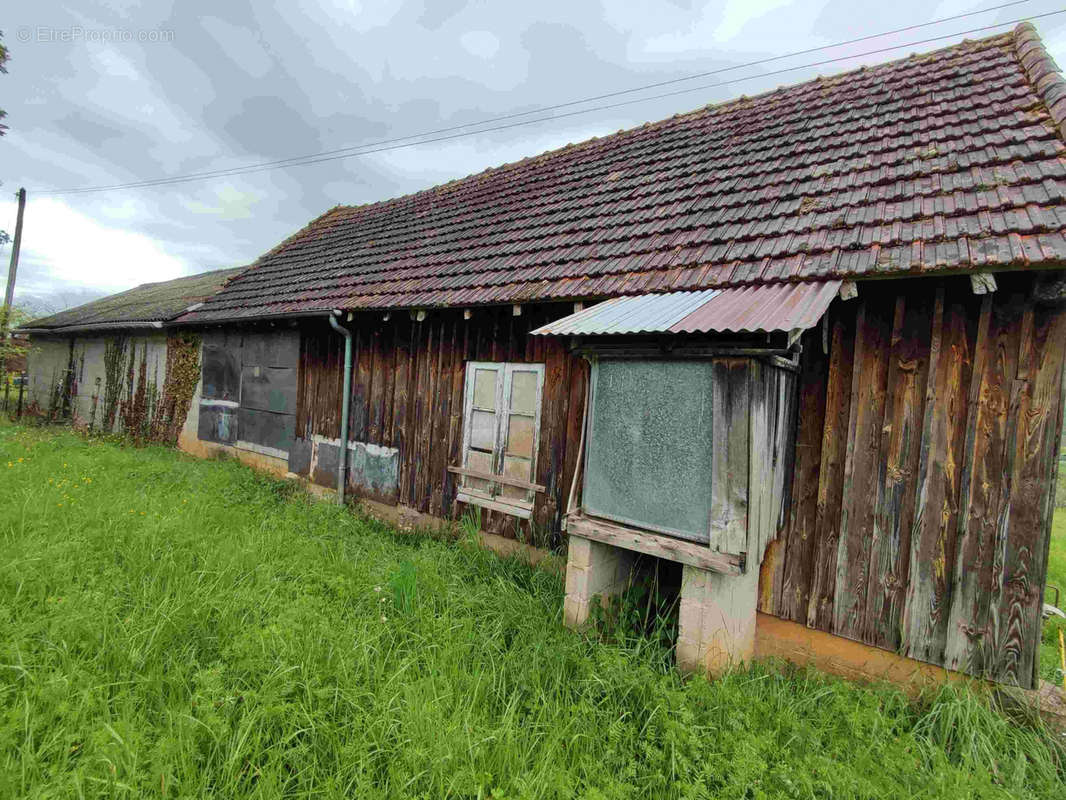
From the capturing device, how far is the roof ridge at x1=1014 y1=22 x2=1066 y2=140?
11.7 feet

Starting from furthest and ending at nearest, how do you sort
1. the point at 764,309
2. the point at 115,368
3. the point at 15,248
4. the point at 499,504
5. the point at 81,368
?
the point at 15,248 < the point at 81,368 < the point at 115,368 < the point at 499,504 < the point at 764,309

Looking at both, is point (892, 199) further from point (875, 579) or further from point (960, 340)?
point (875, 579)

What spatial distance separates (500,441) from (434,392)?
1171 mm

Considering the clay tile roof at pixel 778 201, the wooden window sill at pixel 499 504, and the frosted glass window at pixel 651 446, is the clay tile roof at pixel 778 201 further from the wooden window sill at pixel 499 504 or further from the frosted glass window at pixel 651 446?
the wooden window sill at pixel 499 504

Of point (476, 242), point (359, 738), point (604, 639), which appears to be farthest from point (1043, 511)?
point (476, 242)

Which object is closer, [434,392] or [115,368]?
[434,392]

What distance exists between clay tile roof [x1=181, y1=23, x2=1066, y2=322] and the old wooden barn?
0.03m

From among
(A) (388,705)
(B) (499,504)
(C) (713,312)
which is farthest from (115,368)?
(C) (713,312)

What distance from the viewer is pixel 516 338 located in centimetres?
518

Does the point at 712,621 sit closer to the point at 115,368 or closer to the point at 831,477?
the point at 831,477

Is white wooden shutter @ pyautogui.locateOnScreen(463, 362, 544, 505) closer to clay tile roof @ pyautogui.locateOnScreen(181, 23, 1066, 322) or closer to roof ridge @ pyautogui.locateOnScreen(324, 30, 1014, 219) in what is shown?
clay tile roof @ pyautogui.locateOnScreen(181, 23, 1066, 322)

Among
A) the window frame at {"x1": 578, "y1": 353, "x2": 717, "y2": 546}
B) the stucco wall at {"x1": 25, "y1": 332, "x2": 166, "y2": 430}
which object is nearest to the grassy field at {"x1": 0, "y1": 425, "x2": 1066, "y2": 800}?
the window frame at {"x1": 578, "y1": 353, "x2": 717, "y2": 546}

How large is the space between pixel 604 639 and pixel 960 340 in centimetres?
312

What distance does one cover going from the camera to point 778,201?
4336mm
